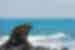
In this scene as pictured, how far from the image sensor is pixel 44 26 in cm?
129

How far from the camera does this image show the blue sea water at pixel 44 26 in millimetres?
1264

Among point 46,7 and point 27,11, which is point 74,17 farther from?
point 27,11

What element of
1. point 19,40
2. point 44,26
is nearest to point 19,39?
point 19,40

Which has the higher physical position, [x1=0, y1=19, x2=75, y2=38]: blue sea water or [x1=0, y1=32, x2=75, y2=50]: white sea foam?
[x1=0, y1=19, x2=75, y2=38]: blue sea water

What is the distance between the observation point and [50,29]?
4.22 feet

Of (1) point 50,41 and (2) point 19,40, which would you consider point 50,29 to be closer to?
(1) point 50,41

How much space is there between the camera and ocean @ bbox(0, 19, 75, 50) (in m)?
1.27

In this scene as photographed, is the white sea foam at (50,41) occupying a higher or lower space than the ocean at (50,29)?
lower

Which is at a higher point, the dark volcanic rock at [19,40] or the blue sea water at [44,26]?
the blue sea water at [44,26]

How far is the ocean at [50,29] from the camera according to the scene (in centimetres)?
127

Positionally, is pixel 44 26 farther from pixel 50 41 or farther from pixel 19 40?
pixel 19 40

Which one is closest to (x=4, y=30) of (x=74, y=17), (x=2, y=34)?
(x=2, y=34)

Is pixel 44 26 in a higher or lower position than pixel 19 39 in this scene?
higher

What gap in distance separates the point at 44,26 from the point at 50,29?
6 cm
